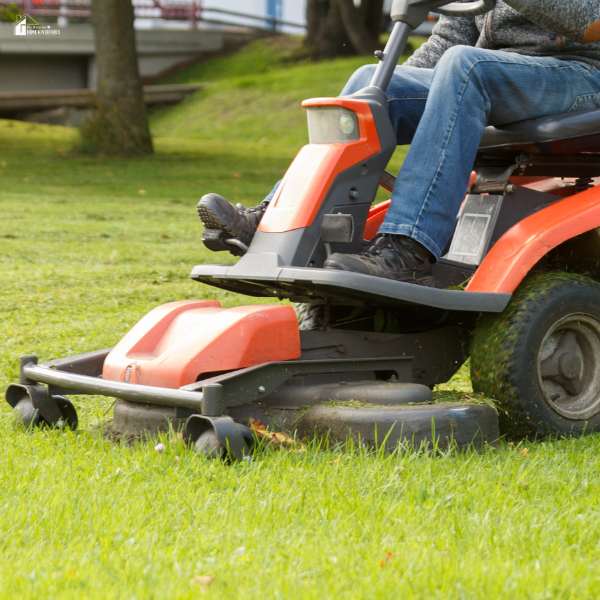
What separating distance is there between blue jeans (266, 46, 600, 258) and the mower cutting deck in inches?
4.4

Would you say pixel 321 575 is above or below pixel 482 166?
below

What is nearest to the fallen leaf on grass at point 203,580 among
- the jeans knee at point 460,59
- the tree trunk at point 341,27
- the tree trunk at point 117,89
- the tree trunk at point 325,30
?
the jeans knee at point 460,59

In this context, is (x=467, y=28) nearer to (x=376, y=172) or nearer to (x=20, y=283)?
(x=376, y=172)

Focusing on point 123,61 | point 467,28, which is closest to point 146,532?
point 467,28

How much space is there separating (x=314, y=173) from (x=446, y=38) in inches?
46.3

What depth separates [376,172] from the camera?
117 inches

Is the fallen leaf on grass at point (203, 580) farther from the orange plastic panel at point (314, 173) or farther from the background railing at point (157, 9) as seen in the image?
the background railing at point (157, 9)

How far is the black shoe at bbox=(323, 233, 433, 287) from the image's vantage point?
2.70 meters

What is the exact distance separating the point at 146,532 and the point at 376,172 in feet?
4.77

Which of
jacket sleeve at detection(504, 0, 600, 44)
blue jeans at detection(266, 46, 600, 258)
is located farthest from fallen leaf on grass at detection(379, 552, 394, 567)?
jacket sleeve at detection(504, 0, 600, 44)

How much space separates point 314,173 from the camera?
9.37 feet

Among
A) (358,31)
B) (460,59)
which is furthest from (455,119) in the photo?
(358,31)

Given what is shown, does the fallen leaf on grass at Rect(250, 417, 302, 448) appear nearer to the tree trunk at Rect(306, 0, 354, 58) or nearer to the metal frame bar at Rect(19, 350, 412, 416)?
the metal frame bar at Rect(19, 350, 412, 416)

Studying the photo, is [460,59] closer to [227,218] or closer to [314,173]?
[314,173]
